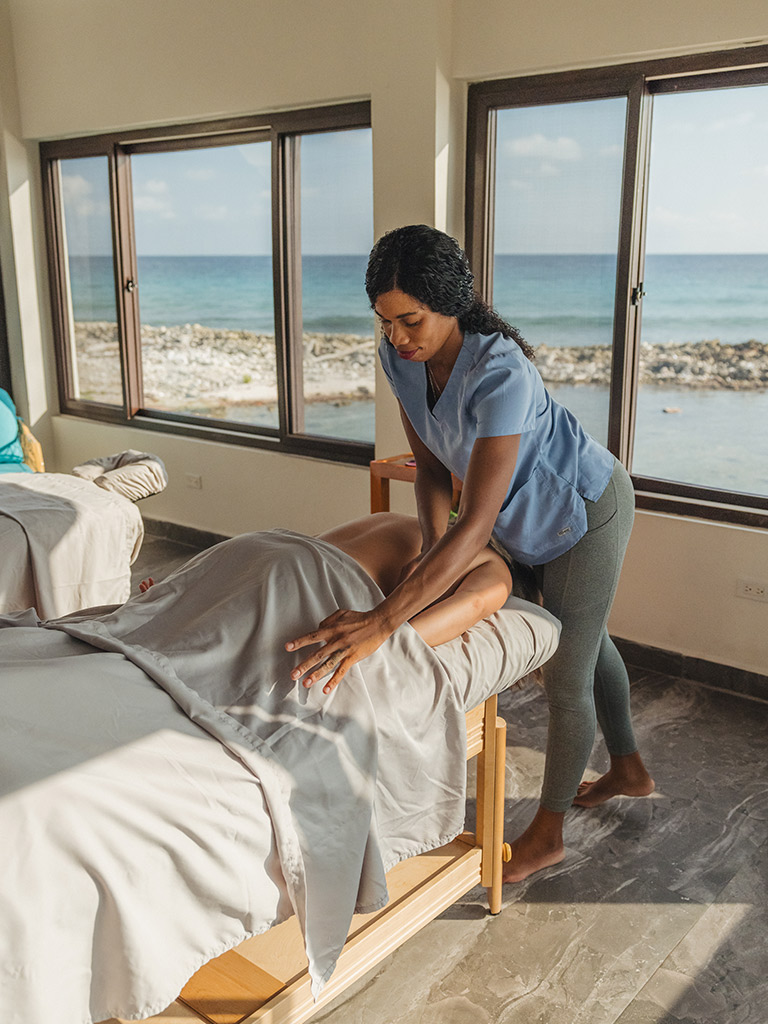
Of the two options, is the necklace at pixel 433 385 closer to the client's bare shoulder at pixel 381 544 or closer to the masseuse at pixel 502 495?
the masseuse at pixel 502 495

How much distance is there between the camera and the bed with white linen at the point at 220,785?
1165 millimetres

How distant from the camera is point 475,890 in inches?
83.0

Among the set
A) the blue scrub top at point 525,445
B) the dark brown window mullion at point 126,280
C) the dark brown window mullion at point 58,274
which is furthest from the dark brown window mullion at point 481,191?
the dark brown window mullion at point 58,274

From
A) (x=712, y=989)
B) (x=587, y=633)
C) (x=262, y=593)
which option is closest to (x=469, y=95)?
(x=587, y=633)

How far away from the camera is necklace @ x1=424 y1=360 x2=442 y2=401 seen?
194cm

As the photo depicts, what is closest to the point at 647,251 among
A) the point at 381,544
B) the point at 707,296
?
the point at 707,296

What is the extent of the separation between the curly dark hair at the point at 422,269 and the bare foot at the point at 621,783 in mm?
1246

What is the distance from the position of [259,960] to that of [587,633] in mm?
914

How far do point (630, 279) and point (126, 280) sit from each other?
9.24 ft

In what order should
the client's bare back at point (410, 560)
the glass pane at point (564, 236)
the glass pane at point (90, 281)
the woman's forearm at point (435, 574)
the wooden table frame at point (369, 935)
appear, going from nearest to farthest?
the wooden table frame at point (369, 935) → the woman's forearm at point (435, 574) → the client's bare back at point (410, 560) → the glass pane at point (564, 236) → the glass pane at point (90, 281)

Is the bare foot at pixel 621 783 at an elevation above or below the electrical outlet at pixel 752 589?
below

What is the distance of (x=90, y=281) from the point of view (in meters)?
5.18

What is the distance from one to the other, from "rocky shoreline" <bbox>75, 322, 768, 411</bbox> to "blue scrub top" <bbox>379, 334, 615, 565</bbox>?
4.41ft

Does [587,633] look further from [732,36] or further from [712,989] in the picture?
[732,36]
